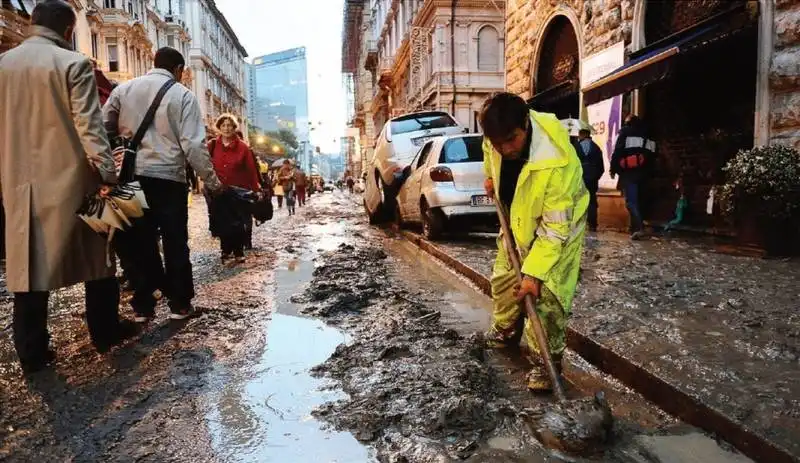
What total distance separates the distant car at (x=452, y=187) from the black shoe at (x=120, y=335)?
5.22m

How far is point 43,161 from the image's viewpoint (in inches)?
130

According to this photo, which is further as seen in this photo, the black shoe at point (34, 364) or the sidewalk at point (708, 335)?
the black shoe at point (34, 364)

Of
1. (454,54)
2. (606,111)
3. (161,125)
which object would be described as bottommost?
(161,125)

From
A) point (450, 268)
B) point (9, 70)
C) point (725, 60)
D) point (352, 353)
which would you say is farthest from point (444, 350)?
point (725, 60)

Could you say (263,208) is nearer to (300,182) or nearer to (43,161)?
(43,161)

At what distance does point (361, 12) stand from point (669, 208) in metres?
64.8

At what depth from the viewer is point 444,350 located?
3613mm

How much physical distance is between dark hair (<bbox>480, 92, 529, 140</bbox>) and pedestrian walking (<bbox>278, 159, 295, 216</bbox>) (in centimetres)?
1704

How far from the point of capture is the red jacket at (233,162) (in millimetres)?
7570

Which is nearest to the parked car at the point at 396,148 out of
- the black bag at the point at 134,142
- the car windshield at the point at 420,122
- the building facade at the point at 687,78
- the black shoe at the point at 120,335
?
the car windshield at the point at 420,122

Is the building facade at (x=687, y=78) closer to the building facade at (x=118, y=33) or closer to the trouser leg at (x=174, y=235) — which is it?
the trouser leg at (x=174, y=235)

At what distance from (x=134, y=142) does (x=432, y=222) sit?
5.44 m

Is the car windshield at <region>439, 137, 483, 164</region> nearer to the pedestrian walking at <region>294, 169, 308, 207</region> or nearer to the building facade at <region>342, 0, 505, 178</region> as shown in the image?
the pedestrian walking at <region>294, 169, 308, 207</region>

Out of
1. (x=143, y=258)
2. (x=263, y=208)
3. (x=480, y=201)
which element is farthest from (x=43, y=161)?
(x=480, y=201)
